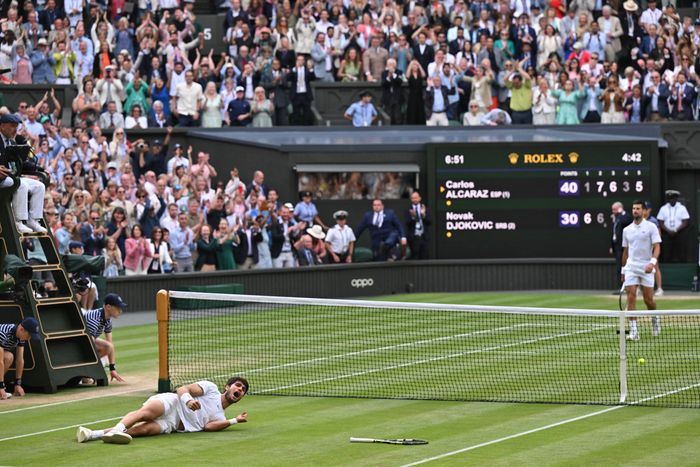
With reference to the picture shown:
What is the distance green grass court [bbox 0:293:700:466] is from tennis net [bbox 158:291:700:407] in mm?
62

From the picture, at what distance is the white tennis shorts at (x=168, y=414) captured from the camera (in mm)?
14791

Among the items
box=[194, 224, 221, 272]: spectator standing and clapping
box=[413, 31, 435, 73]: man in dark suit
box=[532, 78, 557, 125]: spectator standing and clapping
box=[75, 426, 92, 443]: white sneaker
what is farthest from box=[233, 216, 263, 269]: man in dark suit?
box=[75, 426, 92, 443]: white sneaker

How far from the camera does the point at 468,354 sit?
21.3 meters

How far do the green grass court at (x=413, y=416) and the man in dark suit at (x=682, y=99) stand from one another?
1336 cm

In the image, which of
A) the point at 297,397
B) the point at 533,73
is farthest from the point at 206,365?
the point at 533,73

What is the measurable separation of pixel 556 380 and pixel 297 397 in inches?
139

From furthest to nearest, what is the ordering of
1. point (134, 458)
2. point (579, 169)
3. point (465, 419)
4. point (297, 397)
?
point (579, 169) → point (297, 397) → point (465, 419) → point (134, 458)

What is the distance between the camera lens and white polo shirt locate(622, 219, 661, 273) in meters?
23.0

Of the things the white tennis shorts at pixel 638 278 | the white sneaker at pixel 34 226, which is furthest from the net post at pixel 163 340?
the white tennis shorts at pixel 638 278

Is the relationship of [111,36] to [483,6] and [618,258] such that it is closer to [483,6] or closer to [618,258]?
[483,6]

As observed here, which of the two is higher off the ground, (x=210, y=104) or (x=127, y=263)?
(x=210, y=104)

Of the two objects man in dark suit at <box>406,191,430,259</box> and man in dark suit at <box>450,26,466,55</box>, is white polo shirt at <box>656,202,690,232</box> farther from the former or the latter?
man in dark suit at <box>450,26,466,55</box>

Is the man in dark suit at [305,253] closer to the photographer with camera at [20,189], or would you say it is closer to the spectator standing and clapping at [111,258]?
the spectator standing and clapping at [111,258]

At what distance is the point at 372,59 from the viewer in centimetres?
3728
